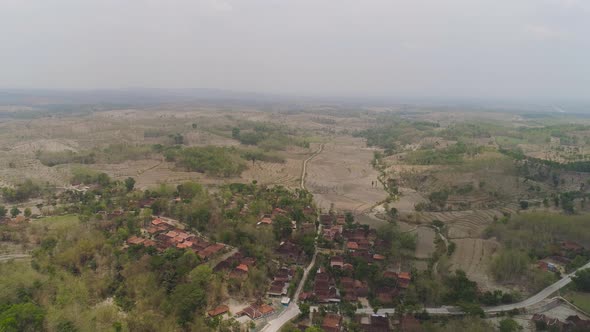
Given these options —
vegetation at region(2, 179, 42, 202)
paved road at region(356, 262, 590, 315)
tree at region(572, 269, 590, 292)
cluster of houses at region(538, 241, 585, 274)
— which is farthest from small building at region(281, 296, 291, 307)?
vegetation at region(2, 179, 42, 202)

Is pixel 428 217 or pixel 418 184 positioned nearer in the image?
pixel 428 217

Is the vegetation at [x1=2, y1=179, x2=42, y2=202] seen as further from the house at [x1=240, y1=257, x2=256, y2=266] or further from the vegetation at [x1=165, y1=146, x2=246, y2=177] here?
the house at [x1=240, y1=257, x2=256, y2=266]

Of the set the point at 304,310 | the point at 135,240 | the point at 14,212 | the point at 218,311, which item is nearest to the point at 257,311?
the point at 218,311

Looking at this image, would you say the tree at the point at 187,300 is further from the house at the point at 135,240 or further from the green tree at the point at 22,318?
the house at the point at 135,240

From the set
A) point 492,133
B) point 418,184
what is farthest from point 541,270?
point 492,133

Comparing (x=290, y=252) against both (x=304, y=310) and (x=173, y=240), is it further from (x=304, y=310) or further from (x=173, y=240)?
(x=173, y=240)

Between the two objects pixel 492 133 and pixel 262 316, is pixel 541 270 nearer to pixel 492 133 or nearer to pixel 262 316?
pixel 262 316
